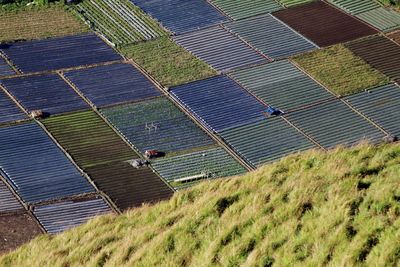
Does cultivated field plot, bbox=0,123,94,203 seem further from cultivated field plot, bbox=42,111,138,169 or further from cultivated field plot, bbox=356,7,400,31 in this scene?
cultivated field plot, bbox=356,7,400,31

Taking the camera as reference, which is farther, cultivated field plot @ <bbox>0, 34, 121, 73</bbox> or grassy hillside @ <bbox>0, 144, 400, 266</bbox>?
cultivated field plot @ <bbox>0, 34, 121, 73</bbox>

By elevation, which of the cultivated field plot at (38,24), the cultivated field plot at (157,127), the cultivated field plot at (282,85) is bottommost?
the cultivated field plot at (282,85)

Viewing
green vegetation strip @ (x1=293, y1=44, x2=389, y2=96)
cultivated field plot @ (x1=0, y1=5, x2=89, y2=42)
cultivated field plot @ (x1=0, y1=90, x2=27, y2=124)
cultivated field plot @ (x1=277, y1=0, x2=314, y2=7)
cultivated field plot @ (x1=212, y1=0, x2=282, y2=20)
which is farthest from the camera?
cultivated field plot @ (x1=277, y1=0, x2=314, y2=7)

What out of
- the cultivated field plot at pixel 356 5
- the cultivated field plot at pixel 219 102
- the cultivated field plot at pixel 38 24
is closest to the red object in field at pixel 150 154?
the cultivated field plot at pixel 219 102

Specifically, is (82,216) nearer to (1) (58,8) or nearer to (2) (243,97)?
(2) (243,97)

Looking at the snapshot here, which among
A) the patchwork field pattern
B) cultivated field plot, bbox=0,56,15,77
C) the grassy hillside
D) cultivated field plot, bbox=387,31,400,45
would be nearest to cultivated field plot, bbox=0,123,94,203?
the patchwork field pattern

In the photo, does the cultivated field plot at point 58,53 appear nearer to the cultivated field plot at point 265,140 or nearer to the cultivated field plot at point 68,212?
the cultivated field plot at point 265,140

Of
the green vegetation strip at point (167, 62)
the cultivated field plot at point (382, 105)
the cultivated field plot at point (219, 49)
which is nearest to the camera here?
the cultivated field plot at point (382, 105)

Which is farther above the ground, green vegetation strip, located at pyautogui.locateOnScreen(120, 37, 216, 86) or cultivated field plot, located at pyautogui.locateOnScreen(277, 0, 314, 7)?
cultivated field plot, located at pyautogui.locateOnScreen(277, 0, 314, 7)
